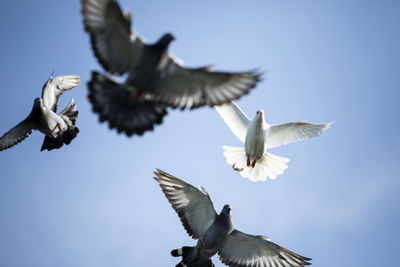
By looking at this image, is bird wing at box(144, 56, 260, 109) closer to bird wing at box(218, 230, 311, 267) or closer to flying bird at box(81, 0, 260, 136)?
flying bird at box(81, 0, 260, 136)

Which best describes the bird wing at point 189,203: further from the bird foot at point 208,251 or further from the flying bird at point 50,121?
the flying bird at point 50,121

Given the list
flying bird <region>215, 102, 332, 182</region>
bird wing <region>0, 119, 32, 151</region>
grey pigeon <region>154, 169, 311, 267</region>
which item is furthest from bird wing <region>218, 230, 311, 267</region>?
bird wing <region>0, 119, 32, 151</region>

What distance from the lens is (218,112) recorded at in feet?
37.9

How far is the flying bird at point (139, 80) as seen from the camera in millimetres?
6449

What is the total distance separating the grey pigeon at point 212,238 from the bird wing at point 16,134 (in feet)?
12.4

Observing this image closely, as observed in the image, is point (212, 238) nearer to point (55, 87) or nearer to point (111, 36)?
point (111, 36)

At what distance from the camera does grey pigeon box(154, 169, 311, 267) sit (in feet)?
30.4

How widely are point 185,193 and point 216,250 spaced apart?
1354 millimetres

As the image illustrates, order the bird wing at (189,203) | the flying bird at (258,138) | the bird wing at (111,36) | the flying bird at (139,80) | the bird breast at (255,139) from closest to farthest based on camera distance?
the bird wing at (111,36)
the flying bird at (139,80)
the bird wing at (189,203)
the bird breast at (255,139)
the flying bird at (258,138)

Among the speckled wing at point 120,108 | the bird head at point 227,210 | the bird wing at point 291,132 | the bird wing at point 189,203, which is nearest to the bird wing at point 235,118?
the bird wing at point 291,132

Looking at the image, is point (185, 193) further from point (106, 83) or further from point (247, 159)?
point (106, 83)

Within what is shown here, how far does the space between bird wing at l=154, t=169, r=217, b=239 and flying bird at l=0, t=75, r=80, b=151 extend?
2854 millimetres

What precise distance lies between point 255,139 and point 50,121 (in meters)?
4.89

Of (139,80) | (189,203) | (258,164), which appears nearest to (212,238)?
(189,203)
